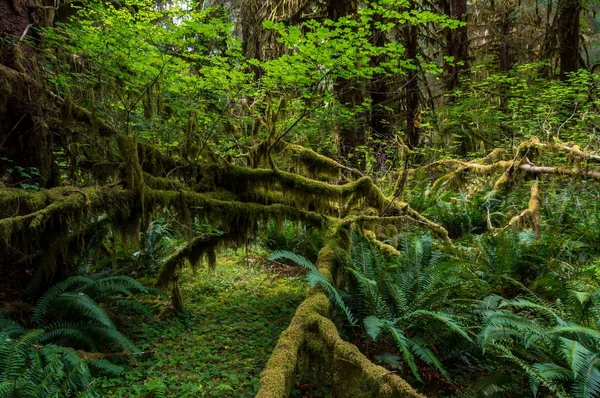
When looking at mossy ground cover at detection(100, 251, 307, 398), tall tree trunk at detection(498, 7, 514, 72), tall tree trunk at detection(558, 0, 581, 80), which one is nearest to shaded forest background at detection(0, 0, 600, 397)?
mossy ground cover at detection(100, 251, 307, 398)

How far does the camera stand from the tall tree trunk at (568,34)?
9484 mm

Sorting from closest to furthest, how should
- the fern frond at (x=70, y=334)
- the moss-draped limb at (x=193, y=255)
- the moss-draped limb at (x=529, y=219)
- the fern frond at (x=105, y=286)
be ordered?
1. the fern frond at (x=70, y=334)
2. the fern frond at (x=105, y=286)
3. the moss-draped limb at (x=193, y=255)
4. the moss-draped limb at (x=529, y=219)

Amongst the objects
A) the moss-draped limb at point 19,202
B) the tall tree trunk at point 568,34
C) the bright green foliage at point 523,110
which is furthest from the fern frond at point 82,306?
the tall tree trunk at point 568,34

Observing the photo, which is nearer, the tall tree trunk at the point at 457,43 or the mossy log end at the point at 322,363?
the mossy log end at the point at 322,363

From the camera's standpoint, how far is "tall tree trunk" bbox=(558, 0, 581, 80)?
9484 millimetres

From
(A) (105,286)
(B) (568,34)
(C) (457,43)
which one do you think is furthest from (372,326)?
(C) (457,43)

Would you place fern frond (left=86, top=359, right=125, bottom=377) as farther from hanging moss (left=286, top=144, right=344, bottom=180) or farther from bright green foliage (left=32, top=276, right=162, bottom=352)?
hanging moss (left=286, top=144, right=344, bottom=180)

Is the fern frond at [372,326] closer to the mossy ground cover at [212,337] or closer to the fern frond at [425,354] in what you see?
the fern frond at [425,354]

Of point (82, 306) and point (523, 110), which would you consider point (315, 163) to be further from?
point (523, 110)

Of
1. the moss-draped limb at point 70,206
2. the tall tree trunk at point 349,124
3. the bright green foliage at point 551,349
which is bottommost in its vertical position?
the bright green foliage at point 551,349

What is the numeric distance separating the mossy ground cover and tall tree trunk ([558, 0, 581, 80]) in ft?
31.2

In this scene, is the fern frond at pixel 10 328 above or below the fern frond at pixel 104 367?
above

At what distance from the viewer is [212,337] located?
176 inches

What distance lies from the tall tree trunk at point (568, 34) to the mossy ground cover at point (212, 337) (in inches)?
374
